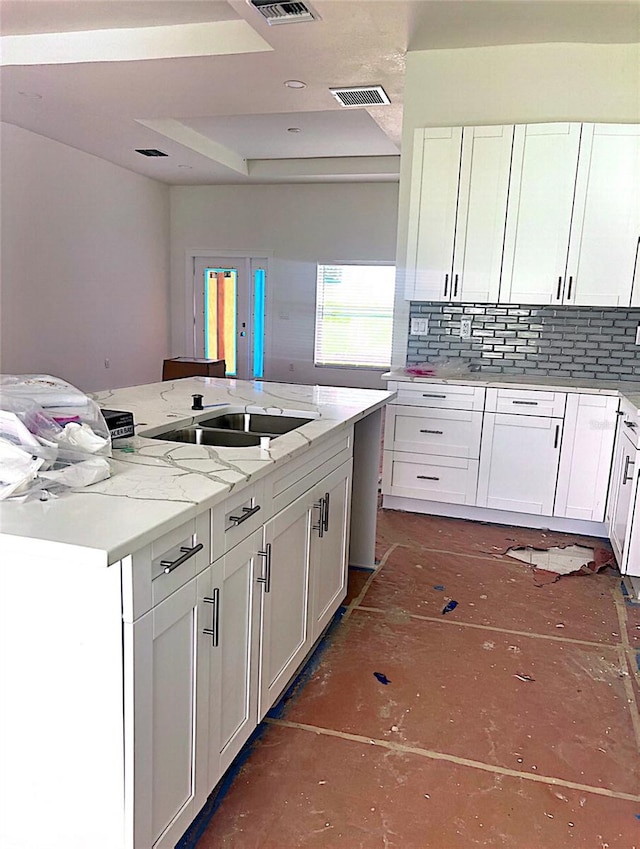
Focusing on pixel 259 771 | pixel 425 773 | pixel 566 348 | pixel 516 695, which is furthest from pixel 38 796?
pixel 566 348

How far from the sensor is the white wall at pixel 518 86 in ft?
12.3

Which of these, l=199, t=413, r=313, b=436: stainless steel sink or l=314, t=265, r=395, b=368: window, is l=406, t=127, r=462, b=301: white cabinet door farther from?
l=314, t=265, r=395, b=368: window

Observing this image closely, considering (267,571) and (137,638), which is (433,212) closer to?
(267,571)

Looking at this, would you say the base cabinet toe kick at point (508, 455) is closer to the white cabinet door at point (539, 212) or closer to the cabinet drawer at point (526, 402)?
the cabinet drawer at point (526, 402)

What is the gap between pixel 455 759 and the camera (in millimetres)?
1945

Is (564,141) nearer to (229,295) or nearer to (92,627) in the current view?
(92,627)

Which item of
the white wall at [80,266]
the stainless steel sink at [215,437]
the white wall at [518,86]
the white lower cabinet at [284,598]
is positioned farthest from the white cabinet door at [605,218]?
the white wall at [80,266]

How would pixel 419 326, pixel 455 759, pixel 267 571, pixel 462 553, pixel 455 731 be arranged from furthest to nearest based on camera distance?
pixel 419 326 < pixel 462 553 < pixel 455 731 < pixel 455 759 < pixel 267 571

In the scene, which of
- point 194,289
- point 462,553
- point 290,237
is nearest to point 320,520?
point 462,553

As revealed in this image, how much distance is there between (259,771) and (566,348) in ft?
11.3

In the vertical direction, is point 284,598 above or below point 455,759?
above

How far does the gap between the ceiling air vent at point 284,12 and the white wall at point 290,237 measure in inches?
193

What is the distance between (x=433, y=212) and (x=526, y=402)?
1.37 metres

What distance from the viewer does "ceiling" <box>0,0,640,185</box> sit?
3.38 meters
